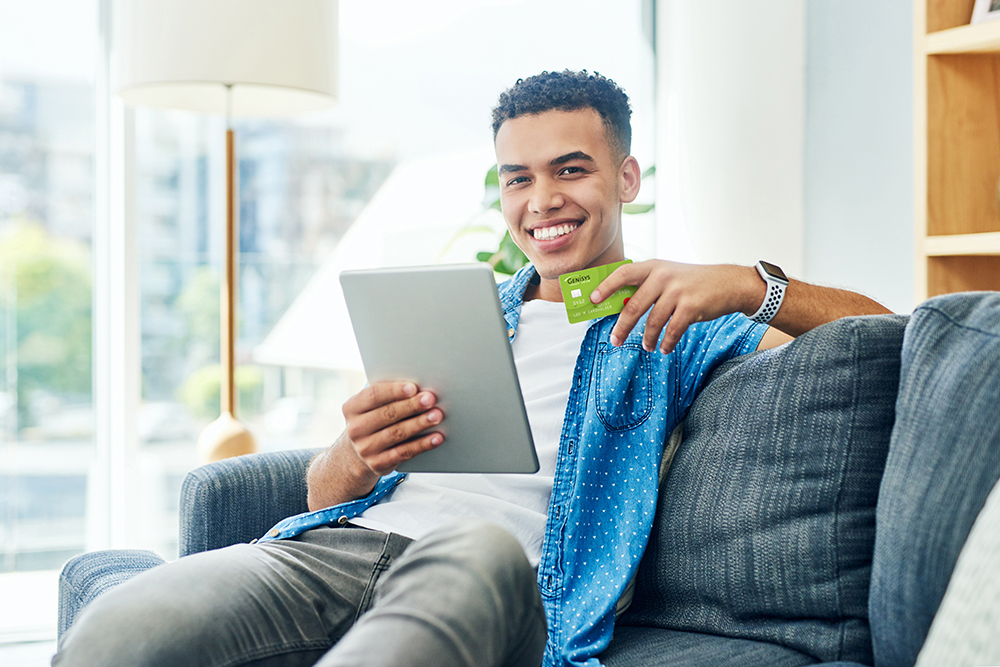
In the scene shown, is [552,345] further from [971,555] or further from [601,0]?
[601,0]

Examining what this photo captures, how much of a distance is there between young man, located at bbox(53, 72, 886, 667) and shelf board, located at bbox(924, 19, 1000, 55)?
2.44ft

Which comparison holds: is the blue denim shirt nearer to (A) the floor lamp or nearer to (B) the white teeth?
(B) the white teeth

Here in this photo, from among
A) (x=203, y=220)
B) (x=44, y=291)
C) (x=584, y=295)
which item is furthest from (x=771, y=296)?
Result: (x=44, y=291)

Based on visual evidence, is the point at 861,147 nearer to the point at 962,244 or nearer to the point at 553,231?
the point at 962,244

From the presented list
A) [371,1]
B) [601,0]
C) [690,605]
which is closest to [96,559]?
[690,605]

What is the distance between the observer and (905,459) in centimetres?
98

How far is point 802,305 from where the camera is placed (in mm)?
1267

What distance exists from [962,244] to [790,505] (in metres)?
0.96

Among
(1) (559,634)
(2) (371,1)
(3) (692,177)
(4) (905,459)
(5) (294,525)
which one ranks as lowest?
(1) (559,634)

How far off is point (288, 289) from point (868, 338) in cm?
210

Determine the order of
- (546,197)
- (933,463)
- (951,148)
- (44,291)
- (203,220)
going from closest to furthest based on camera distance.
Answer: (933,463) → (546,197) → (951,148) → (44,291) → (203,220)

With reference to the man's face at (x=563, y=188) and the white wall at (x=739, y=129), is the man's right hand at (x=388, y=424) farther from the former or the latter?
the white wall at (x=739, y=129)

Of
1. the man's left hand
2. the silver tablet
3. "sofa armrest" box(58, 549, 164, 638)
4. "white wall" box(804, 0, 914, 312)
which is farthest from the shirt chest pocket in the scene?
"white wall" box(804, 0, 914, 312)

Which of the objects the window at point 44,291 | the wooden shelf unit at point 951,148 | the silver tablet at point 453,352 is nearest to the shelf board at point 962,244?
the wooden shelf unit at point 951,148
